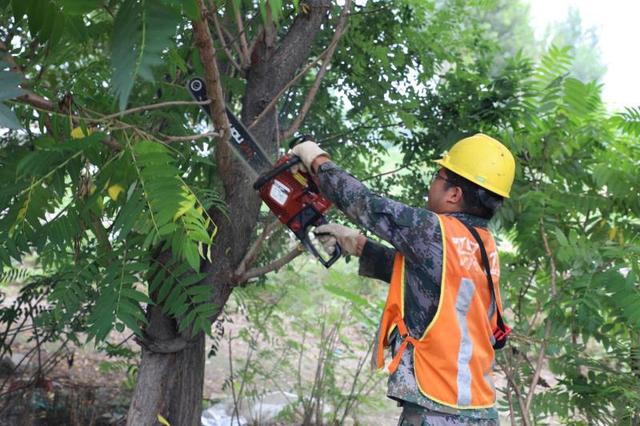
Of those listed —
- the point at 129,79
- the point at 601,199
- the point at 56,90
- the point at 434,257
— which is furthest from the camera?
the point at 601,199

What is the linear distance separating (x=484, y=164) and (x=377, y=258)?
0.59 m

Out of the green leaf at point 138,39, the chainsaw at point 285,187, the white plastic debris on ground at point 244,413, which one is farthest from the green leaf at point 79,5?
the white plastic debris on ground at point 244,413

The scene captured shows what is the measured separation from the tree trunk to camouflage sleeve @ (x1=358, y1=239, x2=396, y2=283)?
2.06ft

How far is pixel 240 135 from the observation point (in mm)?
2648

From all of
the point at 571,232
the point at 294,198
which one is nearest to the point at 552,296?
the point at 571,232

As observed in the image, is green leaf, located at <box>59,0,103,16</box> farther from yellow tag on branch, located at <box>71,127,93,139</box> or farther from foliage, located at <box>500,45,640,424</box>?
foliage, located at <box>500,45,640,424</box>

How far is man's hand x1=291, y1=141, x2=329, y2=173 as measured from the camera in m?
2.46

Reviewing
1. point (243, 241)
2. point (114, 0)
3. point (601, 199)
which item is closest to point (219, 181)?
point (243, 241)

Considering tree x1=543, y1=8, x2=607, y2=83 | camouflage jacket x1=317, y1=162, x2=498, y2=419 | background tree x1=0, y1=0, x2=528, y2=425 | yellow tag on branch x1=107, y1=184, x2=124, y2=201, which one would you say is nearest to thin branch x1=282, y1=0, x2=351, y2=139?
background tree x1=0, y1=0, x2=528, y2=425

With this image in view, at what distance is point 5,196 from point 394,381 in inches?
57.6

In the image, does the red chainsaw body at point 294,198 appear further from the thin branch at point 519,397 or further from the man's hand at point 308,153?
the thin branch at point 519,397

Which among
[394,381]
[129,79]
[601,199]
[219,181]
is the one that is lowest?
[394,381]

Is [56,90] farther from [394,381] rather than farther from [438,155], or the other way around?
[438,155]

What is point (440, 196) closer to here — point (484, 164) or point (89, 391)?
point (484, 164)
